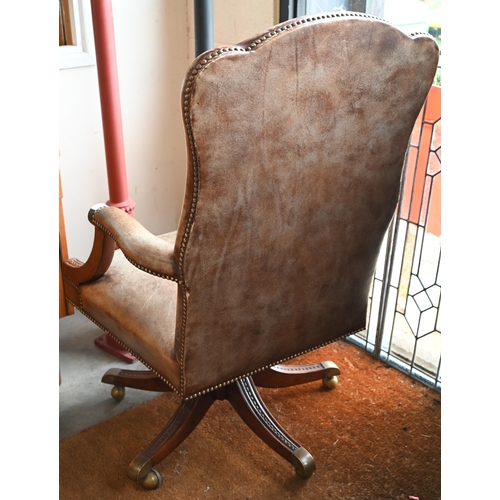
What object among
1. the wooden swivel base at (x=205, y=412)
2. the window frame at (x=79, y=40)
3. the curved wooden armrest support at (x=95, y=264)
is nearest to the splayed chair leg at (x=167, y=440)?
the wooden swivel base at (x=205, y=412)

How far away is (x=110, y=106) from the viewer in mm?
2074

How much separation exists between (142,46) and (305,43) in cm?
151

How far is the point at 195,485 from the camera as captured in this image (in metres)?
1.68

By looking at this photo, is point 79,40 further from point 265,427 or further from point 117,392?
point 265,427

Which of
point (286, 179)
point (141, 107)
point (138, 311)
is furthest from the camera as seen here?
point (141, 107)

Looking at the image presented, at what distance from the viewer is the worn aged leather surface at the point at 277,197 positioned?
3.70ft

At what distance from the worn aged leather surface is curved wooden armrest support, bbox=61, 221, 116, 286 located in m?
0.05

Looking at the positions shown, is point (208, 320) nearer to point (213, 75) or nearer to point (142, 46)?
point (213, 75)

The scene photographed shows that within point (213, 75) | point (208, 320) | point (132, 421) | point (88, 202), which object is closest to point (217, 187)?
point (213, 75)

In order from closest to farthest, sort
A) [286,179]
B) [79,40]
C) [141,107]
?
1. [286,179]
2. [79,40]
3. [141,107]

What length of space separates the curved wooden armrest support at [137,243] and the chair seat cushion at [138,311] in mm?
183

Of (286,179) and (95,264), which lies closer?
(286,179)

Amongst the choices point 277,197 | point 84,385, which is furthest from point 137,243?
point 84,385

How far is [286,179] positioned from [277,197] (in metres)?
0.04
